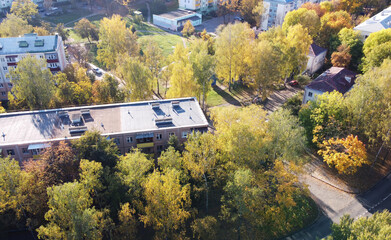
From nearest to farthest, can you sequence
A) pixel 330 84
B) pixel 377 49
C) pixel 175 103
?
pixel 175 103 < pixel 330 84 < pixel 377 49

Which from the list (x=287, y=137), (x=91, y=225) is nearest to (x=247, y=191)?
(x=287, y=137)

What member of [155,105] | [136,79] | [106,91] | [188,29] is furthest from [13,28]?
[155,105]

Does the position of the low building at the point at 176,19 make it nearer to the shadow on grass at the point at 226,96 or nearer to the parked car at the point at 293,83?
the shadow on grass at the point at 226,96

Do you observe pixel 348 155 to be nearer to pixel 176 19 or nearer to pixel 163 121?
pixel 163 121

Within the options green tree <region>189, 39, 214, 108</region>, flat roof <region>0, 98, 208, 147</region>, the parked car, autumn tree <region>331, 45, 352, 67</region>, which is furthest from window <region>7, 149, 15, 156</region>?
autumn tree <region>331, 45, 352, 67</region>

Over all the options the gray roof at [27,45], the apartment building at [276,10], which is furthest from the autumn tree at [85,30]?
the apartment building at [276,10]

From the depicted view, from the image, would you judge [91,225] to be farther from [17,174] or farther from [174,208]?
[17,174]
